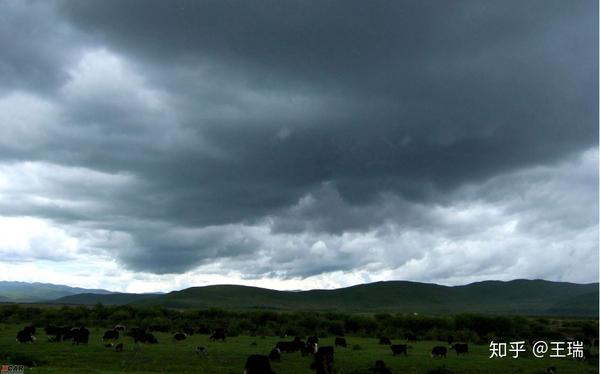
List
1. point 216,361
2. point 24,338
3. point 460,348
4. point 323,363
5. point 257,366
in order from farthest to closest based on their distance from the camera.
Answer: point 460,348 → point 24,338 → point 216,361 → point 323,363 → point 257,366

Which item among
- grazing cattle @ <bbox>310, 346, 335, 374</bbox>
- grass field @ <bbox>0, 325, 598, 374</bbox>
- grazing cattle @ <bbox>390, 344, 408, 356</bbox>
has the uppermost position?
grazing cattle @ <bbox>310, 346, 335, 374</bbox>

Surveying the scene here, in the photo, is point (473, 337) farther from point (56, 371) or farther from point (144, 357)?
point (56, 371)

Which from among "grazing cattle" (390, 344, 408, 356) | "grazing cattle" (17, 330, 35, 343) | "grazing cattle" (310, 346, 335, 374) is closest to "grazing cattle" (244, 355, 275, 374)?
"grazing cattle" (310, 346, 335, 374)

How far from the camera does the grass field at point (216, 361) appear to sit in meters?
33.8

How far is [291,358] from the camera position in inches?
1582

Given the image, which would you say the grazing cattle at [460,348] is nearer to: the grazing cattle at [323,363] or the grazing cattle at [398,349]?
the grazing cattle at [398,349]

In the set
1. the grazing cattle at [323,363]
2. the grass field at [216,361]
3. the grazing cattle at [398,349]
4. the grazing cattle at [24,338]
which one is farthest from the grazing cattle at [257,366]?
the grazing cattle at [24,338]

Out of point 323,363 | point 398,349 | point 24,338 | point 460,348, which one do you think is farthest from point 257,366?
point 24,338

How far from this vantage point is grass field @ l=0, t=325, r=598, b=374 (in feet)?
111

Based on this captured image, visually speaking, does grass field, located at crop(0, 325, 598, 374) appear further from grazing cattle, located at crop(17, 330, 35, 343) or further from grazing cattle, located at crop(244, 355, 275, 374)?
grazing cattle, located at crop(244, 355, 275, 374)

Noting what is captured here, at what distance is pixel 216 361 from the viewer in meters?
37.5

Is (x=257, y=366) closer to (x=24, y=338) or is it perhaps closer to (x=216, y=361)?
(x=216, y=361)

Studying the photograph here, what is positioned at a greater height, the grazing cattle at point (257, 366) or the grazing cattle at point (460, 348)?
the grazing cattle at point (257, 366)

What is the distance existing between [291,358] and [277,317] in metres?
49.1
